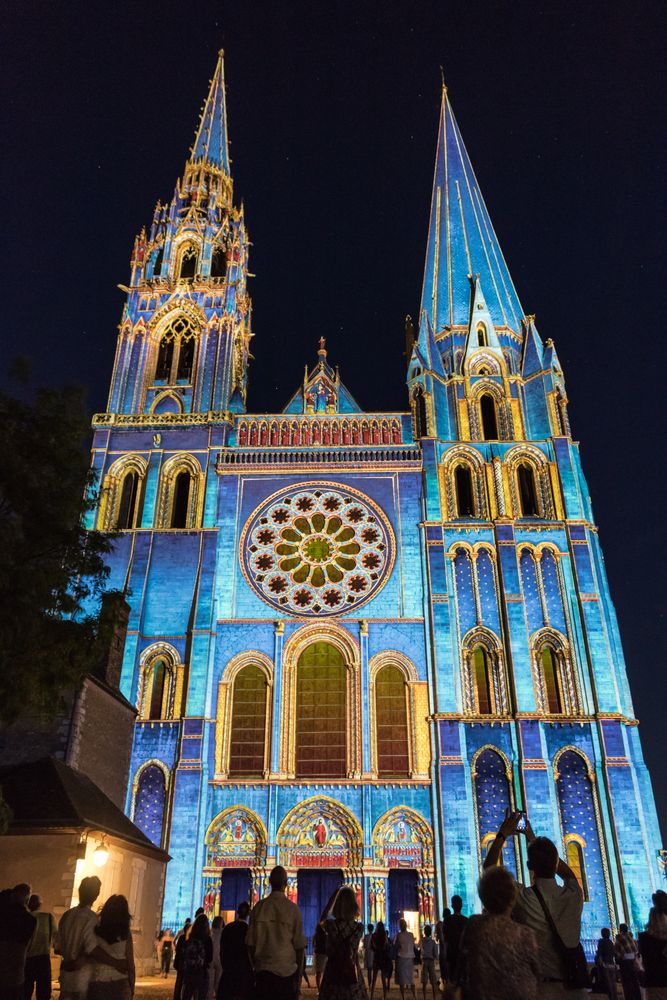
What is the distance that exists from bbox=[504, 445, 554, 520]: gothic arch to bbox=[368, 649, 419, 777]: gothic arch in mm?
6978

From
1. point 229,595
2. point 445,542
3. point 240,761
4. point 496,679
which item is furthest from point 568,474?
point 240,761

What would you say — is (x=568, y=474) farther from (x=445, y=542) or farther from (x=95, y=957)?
(x=95, y=957)

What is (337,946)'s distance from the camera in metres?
6.56

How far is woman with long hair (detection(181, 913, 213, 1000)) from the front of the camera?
1030cm

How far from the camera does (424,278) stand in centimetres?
4041

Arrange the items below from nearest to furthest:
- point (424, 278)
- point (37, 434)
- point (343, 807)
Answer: point (37, 434), point (343, 807), point (424, 278)

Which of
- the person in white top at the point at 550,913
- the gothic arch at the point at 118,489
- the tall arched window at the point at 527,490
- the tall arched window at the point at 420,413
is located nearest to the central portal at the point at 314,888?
the gothic arch at the point at 118,489

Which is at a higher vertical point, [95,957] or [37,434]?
[37,434]

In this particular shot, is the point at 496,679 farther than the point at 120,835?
Yes

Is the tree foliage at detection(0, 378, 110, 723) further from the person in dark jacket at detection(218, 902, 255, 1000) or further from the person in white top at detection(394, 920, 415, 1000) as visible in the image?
the person in white top at detection(394, 920, 415, 1000)

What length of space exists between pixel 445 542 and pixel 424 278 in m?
17.1

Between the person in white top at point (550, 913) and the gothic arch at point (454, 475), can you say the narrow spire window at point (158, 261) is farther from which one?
the person in white top at point (550, 913)

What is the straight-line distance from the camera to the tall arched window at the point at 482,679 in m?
26.5

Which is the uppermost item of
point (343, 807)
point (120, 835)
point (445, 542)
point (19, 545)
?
point (445, 542)
